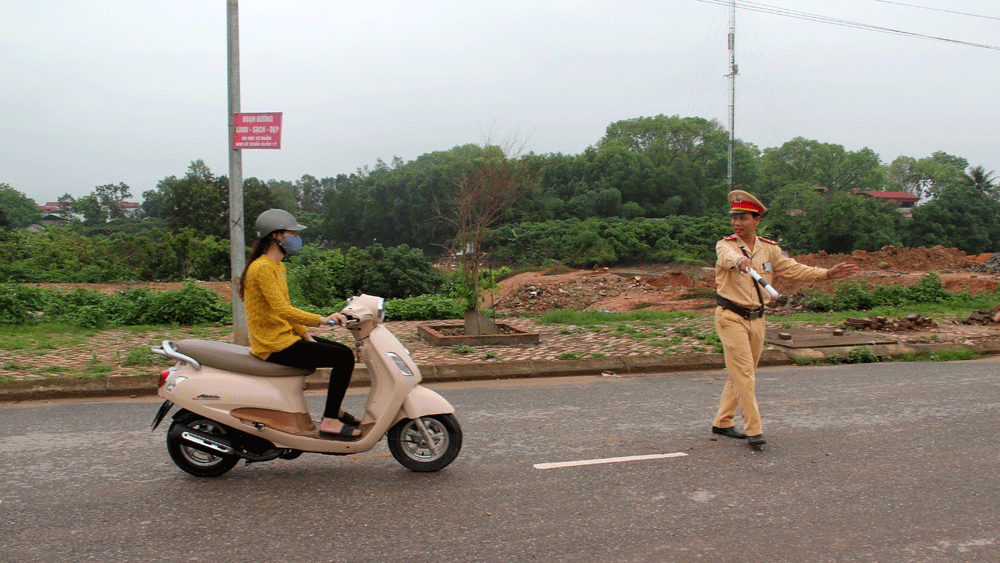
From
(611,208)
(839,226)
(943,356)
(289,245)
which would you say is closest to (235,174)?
(289,245)

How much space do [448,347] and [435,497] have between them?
21.0ft

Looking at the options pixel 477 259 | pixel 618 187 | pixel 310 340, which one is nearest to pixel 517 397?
pixel 310 340

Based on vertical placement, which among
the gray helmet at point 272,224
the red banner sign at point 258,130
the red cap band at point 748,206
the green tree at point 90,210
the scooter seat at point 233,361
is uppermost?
the green tree at point 90,210

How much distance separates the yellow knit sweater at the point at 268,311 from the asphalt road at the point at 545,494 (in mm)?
873

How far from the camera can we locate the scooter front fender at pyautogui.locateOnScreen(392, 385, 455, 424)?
468 cm

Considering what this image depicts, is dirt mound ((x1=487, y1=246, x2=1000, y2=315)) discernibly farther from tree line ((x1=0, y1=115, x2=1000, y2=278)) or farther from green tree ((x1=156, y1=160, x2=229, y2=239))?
green tree ((x1=156, y1=160, x2=229, y2=239))

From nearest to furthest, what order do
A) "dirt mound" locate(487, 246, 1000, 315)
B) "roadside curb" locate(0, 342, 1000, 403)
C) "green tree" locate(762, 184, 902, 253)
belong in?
"roadside curb" locate(0, 342, 1000, 403) → "dirt mound" locate(487, 246, 1000, 315) → "green tree" locate(762, 184, 902, 253)

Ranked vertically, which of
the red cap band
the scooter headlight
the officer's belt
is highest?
the red cap band

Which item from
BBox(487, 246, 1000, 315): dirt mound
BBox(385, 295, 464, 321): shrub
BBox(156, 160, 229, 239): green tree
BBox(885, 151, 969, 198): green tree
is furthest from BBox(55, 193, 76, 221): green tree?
BBox(885, 151, 969, 198): green tree

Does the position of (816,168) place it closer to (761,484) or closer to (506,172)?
(506,172)

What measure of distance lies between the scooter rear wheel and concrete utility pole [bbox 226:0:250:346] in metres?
4.75

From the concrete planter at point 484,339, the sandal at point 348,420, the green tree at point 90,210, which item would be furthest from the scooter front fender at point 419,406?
the green tree at point 90,210

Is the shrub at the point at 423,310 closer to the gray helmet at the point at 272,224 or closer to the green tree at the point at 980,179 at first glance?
the gray helmet at the point at 272,224

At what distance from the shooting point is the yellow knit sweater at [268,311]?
4.57 m
